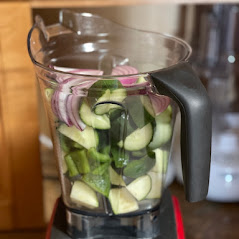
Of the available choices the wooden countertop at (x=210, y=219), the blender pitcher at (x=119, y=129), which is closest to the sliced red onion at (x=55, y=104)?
the blender pitcher at (x=119, y=129)

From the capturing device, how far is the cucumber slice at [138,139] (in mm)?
540

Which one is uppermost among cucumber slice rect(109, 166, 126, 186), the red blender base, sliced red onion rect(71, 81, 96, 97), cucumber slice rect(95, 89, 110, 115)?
sliced red onion rect(71, 81, 96, 97)

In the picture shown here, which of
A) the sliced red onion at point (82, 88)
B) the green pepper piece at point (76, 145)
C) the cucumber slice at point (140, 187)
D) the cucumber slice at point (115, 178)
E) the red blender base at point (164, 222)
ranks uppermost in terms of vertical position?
the sliced red onion at point (82, 88)

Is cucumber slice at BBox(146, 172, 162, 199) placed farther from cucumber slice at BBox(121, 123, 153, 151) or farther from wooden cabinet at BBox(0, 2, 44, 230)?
wooden cabinet at BBox(0, 2, 44, 230)

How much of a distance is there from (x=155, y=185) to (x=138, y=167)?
4 cm

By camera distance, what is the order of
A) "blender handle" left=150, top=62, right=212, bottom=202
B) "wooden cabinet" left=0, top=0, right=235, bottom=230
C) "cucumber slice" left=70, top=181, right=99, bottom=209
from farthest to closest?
"wooden cabinet" left=0, top=0, right=235, bottom=230 → "cucumber slice" left=70, top=181, right=99, bottom=209 → "blender handle" left=150, top=62, right=212, bottom=202

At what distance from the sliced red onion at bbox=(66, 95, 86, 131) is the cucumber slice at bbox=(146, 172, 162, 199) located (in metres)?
0.11

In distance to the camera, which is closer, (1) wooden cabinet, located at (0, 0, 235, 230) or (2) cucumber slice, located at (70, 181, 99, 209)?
(2) cucumber slice, located at (70, 181, 99, 209)

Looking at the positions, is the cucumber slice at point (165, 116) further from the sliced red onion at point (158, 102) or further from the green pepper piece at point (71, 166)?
the green pepper piece at point (71, 166)

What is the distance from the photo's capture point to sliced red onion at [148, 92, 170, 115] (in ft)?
1.72

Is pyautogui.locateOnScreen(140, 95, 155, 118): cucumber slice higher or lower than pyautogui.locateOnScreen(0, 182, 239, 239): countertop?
higher

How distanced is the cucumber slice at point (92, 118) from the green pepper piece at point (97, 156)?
0.03 metres

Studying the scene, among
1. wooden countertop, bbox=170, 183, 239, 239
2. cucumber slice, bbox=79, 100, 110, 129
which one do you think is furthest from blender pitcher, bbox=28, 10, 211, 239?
wooden countertop, bbox=170, 183, 239, 239

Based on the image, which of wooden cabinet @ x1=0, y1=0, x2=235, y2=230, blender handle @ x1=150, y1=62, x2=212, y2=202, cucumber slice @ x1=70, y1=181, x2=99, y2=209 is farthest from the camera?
wooden cabinet @ x1=0, y1=0, x2=235, y2=230
